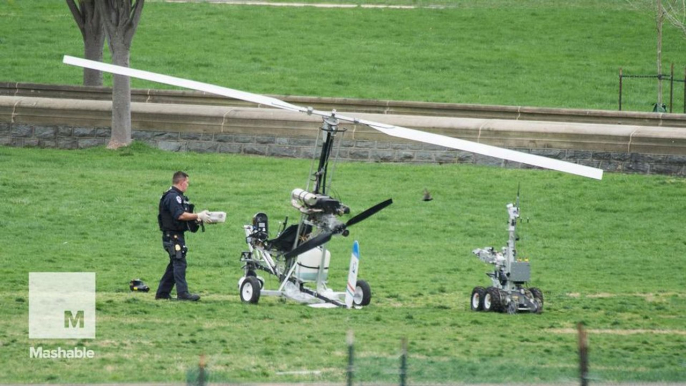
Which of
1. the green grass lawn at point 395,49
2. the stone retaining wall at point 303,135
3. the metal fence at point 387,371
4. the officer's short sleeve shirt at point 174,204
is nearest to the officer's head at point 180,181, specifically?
the officer's short sleeve shirt at point 174,204

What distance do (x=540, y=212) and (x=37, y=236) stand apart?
350 inches

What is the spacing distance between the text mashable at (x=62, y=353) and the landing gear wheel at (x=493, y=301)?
5244mm

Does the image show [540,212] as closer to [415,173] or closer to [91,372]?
[415,173]

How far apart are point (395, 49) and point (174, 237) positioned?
83.5ft

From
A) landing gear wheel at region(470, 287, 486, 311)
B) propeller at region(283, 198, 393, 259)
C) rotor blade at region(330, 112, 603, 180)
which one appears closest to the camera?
rotor blade at region(330, 112, 603, 180)

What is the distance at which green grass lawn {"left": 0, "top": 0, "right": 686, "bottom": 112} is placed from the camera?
34500 mm

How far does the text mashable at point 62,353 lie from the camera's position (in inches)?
446

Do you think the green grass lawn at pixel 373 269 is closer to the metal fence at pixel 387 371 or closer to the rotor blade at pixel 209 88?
the metal fence at pixel 387 371

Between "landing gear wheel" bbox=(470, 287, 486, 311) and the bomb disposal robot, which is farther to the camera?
"landing gear wheel" bbox=(470, 287, 486, 311)

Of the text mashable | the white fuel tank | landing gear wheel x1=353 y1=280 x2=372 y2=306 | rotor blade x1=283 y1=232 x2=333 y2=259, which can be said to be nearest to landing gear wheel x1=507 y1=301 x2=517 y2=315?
landing gear wheel x1=353 y1=280 x2=372 y2=306

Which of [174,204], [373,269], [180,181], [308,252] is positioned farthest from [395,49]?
[174,204]

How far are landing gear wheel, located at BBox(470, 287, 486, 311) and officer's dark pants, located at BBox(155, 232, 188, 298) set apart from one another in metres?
3.57

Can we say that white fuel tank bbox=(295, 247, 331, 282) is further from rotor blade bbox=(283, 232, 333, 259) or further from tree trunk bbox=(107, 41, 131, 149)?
tree trunk bbox=(107, 41, 131, 149)

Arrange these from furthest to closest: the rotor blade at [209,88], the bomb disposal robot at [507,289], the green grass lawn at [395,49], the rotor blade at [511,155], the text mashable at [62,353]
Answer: the green grass lawn at [395,49], the bomb disposal robot at [507,289], the rotor blade at [209,88], the rotor blade at [511,155], the text mashable at [62,353]
